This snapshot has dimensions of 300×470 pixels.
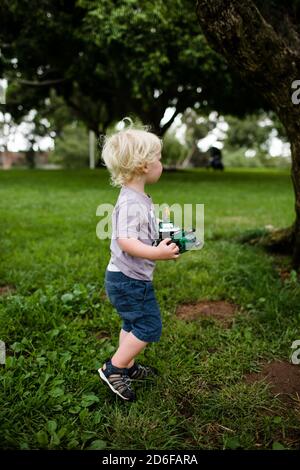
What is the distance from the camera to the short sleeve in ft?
7.70

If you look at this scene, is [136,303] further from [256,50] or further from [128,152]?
[256,50]

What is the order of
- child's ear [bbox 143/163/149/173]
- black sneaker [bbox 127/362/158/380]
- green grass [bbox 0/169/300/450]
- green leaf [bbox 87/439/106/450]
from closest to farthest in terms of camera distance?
green leaf [bbox 87/439/106/450] < green grass [bbox 0/169/300/450] < child's ear [bbox 143/163/149/173] < black sneaker [bbox 127/362/158/380]

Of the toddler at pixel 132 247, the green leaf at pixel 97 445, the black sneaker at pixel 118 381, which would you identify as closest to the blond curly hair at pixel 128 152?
the toddler at pixel 132 247

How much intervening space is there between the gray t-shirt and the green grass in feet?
2.55

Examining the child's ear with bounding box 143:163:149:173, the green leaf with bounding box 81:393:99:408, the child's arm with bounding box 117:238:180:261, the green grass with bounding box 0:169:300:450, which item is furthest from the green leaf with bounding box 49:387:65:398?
the child's ear with bounding box 143:163:149:173

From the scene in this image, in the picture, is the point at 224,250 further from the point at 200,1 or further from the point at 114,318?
the point at 200,1

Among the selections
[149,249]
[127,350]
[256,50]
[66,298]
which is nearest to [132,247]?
[149,249]

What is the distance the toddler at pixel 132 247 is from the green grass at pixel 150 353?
0.89 ft

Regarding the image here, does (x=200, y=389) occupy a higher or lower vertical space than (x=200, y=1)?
lower

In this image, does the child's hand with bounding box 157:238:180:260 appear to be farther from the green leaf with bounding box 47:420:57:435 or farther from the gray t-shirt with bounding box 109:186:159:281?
the green leaf with bounding box 47:420:57:435

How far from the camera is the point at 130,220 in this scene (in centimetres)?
235
